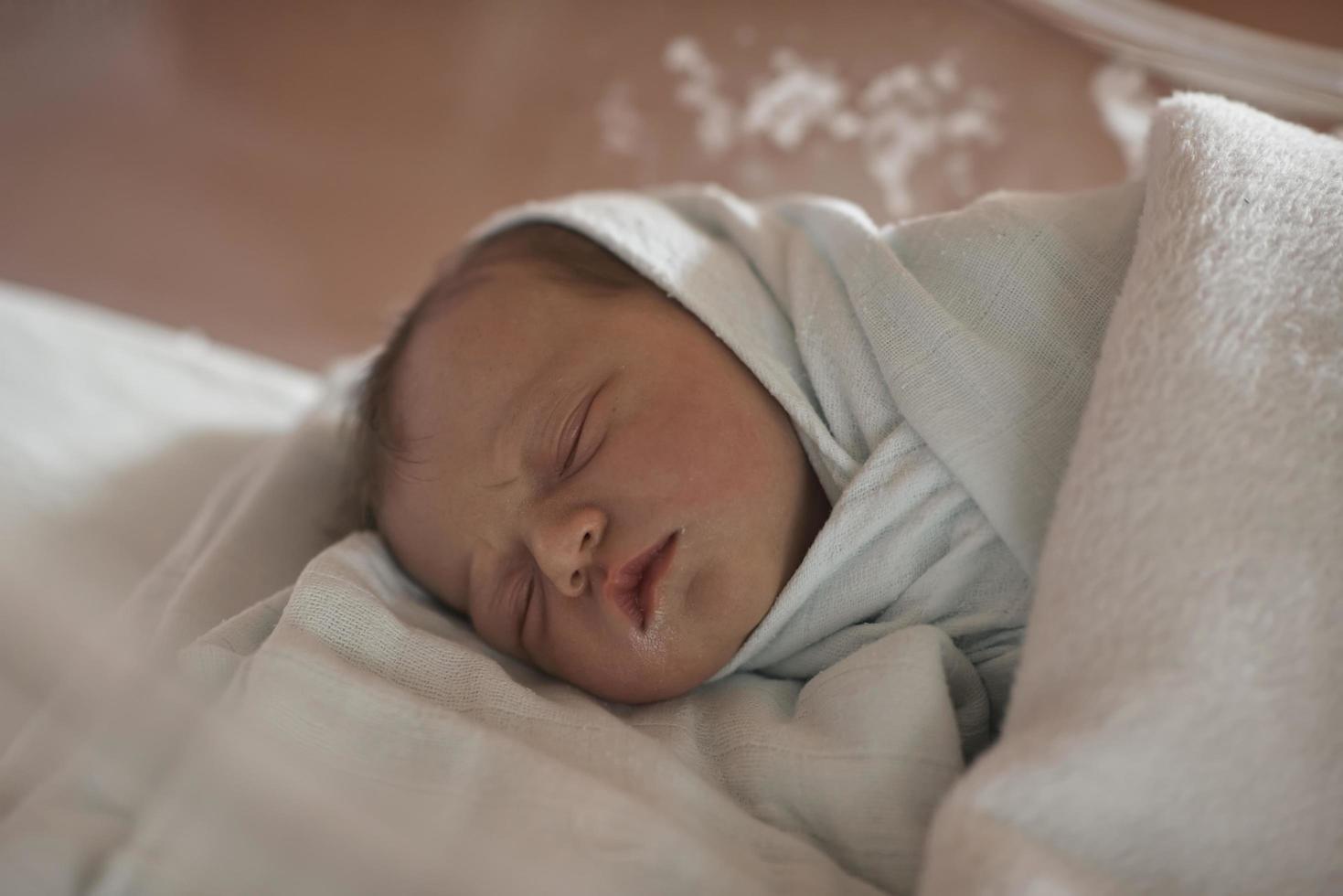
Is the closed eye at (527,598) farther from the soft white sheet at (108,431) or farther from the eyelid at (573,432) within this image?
the soft white sheet at (108,431)

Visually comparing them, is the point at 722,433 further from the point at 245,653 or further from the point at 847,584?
the point at 245,653

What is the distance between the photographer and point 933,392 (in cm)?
70

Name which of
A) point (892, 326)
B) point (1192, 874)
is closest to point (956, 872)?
point (1192, 874)

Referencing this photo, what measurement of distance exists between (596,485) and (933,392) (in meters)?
0.24

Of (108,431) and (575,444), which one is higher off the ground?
(575,444)

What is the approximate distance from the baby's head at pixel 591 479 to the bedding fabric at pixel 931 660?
0.03m

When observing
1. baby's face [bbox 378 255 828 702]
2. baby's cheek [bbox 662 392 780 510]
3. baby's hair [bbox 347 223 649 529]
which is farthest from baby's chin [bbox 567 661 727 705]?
baby's hair [bbox 347 223 649 529]

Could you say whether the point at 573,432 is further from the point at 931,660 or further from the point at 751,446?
the point at 931,660

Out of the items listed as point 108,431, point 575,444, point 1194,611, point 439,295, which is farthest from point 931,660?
point 108,431

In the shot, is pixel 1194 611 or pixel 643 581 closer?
pixel 1194 611

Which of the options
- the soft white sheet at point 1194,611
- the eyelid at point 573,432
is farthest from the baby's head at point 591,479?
the soft white sheet at point 1194,611

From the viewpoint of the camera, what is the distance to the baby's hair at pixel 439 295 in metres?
0.83

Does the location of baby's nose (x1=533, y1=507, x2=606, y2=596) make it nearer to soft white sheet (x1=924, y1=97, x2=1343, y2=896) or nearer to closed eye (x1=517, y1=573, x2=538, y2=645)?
closed eye (x1=517, y1=573, x2=538, y2=645)

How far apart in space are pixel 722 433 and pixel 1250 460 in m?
0.32
